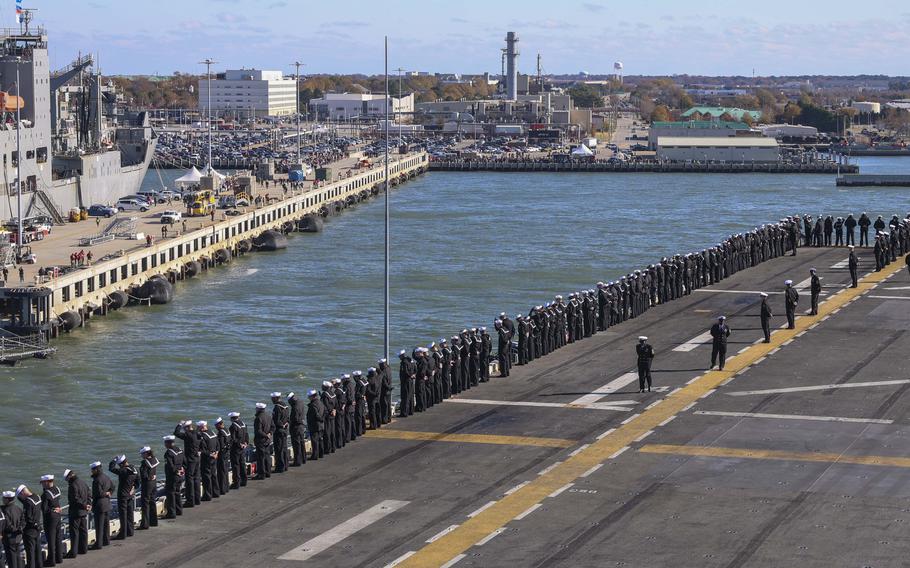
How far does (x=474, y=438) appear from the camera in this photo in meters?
27.1

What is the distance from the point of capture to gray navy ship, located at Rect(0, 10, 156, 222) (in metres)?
81.1

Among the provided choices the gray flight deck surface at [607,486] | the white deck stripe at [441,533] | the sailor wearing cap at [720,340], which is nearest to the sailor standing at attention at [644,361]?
the gray flight deck surface at [607,486]

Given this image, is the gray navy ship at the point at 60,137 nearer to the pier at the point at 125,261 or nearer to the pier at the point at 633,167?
the pier at the point at 125,261

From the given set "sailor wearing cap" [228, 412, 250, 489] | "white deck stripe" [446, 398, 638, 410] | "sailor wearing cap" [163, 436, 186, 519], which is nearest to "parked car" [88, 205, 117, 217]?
"white deck stripe" [446, 398, 638, 410]

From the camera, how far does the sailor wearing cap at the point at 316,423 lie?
25.6m

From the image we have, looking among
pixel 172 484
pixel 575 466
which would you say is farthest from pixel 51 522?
pixel 575 466

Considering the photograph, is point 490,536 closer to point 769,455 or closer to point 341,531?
point 341,531

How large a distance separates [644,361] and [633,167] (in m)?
130

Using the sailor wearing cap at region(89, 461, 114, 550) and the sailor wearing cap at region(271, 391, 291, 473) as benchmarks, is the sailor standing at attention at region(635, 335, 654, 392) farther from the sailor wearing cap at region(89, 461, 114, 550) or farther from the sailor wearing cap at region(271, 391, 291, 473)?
the sailor wearing cap at region(89, 461, 114, 550)

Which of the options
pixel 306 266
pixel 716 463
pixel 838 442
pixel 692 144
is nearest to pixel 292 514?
pixel 716 463

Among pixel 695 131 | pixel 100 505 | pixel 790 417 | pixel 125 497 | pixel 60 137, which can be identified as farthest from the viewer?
pixel 695 131

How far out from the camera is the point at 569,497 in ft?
75.9

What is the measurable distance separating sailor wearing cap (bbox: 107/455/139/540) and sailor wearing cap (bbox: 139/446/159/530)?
171mm

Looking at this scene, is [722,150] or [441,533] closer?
[441,533]
